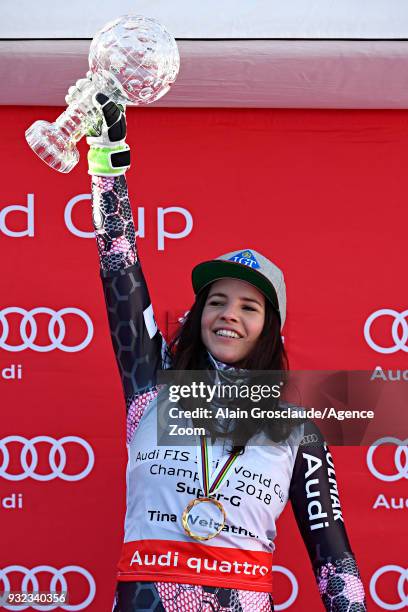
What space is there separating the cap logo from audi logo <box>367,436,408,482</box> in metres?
1.05

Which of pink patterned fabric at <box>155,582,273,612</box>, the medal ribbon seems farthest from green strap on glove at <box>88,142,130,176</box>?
pink patterned fabric at <box>155,582,273,612</box>

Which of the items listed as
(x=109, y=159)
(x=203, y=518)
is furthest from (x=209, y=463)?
(x=109, y=159)

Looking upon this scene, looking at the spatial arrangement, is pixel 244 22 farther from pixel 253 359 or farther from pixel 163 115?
pixel 253 359

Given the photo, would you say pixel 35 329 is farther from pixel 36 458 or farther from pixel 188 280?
pixel 188 280

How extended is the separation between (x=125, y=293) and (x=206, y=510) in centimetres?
50

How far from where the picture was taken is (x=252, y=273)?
7.22ft

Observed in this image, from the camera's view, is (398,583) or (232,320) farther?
(398,583)

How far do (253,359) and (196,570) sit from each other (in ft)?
1.59

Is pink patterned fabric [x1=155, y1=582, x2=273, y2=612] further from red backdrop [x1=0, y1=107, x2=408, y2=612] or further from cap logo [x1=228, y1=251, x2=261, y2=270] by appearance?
red backdrop [x1=0, y1=107, x2=408, y2=612]

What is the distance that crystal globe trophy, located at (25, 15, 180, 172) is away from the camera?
1937 mm

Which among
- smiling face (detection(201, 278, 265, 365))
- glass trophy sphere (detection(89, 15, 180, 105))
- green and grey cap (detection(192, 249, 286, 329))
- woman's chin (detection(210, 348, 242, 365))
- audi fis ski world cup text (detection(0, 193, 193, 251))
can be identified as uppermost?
audi fis ski world cup text (detection(0, 193, 193, 251))

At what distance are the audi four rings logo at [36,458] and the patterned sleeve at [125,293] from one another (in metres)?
0.87

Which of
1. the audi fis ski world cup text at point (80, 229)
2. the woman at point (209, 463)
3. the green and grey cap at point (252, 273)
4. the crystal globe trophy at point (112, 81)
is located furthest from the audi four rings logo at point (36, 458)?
the crystal globe trophy at point (112, 81)

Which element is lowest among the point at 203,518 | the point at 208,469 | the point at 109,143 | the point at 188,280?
the point at 203,518
